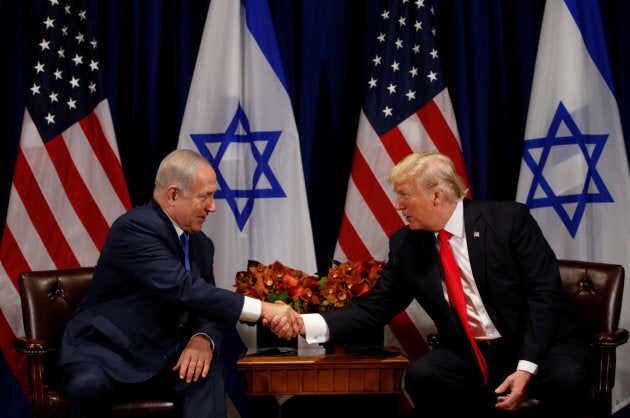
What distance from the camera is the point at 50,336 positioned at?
3775 mm

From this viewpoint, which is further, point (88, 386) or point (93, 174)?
point (93, 174)

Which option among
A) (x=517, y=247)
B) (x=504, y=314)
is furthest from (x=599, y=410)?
(x=517, y=247)

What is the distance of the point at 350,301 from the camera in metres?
3.84

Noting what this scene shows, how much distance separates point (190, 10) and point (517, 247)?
2.63m

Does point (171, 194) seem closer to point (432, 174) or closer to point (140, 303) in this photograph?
point (140, 303)

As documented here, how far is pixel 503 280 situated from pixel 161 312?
61.0 inches

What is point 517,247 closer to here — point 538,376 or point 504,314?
point 504,314

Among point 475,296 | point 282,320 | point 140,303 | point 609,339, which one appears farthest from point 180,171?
point 609,339

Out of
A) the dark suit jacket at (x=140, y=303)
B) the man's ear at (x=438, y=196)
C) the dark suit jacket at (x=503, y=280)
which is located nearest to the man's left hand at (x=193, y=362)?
the dark suit jacket at (x=140, y=303)

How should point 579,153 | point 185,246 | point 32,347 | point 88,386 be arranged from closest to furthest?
point 88,386
point 32,347
point 185,246
point 579,153

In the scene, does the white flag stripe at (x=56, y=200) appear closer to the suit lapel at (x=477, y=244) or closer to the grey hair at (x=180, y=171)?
the grey hair at (x=180, y=171)

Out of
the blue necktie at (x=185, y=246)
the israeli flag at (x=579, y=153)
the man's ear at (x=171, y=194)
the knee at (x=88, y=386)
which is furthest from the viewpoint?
the israeli flag at (x=579, y=153)

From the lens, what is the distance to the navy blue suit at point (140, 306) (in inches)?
132

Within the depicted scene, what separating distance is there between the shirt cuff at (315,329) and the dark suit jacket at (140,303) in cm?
38
